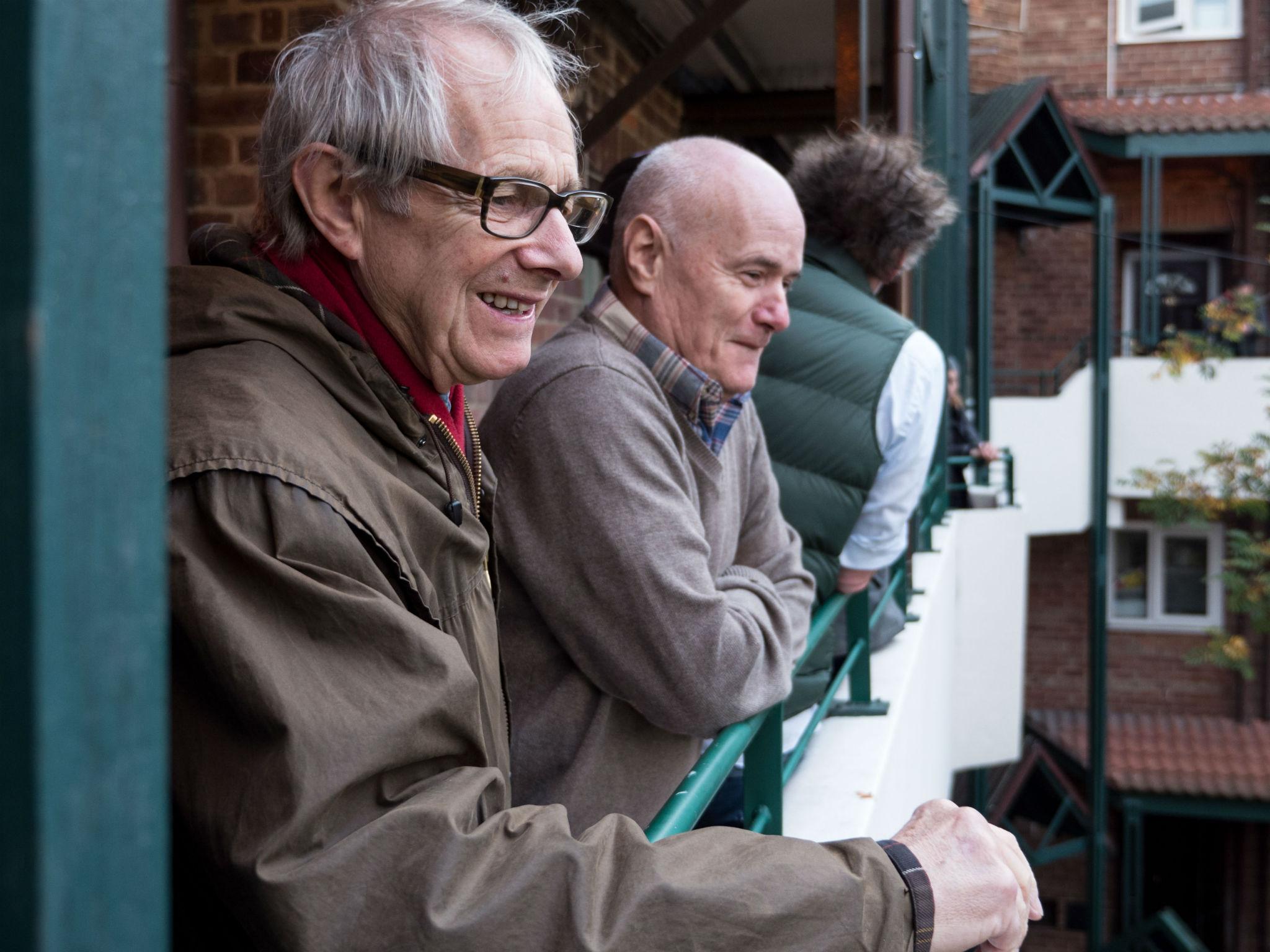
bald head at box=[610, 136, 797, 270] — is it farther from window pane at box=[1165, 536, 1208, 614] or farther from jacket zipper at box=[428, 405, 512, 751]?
window pane at box=[1165, 536, 1208, 614]

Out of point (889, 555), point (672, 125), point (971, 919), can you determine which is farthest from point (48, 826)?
point (672, 125)

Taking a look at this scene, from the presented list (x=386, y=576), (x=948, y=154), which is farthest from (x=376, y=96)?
(x=948, y=154)

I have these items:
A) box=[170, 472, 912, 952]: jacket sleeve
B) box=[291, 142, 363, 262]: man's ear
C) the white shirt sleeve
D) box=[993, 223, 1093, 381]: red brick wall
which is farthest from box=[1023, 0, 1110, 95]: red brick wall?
box=[170, 472, 912, 952]: jacket sleeve

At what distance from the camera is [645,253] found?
6.75 feet

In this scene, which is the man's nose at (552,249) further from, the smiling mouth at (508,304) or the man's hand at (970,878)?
the man's hand at (970,878)

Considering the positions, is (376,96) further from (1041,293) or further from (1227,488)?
(1041,293)

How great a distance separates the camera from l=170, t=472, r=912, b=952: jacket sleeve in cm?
90

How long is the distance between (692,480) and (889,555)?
1263 millimetres

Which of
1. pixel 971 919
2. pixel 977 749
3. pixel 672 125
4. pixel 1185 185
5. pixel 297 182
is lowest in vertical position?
pixel 977 749

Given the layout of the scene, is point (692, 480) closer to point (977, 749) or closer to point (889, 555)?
point (889, 555)

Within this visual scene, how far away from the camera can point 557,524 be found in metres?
1.66

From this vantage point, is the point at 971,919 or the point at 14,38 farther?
the point at 971,919

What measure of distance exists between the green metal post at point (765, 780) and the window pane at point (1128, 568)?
13.1 metres

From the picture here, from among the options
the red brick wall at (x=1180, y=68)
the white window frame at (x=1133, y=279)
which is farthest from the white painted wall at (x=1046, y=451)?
the red brick wall at (x=1180, y=68)
